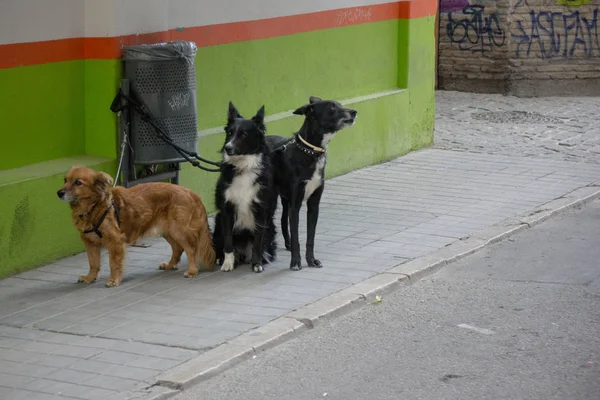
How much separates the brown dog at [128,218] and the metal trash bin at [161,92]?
1.15 metres

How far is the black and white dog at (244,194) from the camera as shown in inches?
347

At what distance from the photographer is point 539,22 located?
795 inches

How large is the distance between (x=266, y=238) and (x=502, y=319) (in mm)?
2221

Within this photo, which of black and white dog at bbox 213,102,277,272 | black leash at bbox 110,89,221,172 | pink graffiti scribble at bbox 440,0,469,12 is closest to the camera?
black and white dog at bbox 213,102,277,272

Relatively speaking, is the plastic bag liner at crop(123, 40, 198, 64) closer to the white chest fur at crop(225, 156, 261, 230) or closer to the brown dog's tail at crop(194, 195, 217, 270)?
the brown dog's tail at crop(194, 195, 217, 270)

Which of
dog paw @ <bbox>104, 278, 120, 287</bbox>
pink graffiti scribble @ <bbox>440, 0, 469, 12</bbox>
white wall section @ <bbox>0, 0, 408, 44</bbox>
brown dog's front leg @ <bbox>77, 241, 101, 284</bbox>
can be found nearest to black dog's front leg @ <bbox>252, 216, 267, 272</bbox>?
dog paw @ <bbox>104, 278, 120, 287</bbox>

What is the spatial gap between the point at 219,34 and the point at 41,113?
248 cm

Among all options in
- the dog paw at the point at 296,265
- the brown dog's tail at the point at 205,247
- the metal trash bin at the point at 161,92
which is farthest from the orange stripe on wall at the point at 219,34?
the dog paw at the point at 296,265

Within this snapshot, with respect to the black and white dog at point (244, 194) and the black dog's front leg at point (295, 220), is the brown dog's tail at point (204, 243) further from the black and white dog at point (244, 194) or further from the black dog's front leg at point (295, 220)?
the black dog's front leg at point (295, 220)

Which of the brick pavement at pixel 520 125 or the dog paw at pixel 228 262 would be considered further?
the brick pavement at pixel 520 125

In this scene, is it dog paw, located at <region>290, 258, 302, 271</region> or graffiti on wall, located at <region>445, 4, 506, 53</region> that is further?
graffiti on wall, located at <region>445, 4, 506, 53</region>

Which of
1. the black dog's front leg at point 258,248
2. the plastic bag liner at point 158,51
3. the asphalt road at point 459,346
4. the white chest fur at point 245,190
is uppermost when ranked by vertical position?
the plastic bag liner at point 158,51

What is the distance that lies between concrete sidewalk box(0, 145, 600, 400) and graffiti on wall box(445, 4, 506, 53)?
7280mm

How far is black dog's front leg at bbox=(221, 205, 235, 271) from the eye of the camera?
9.07m
